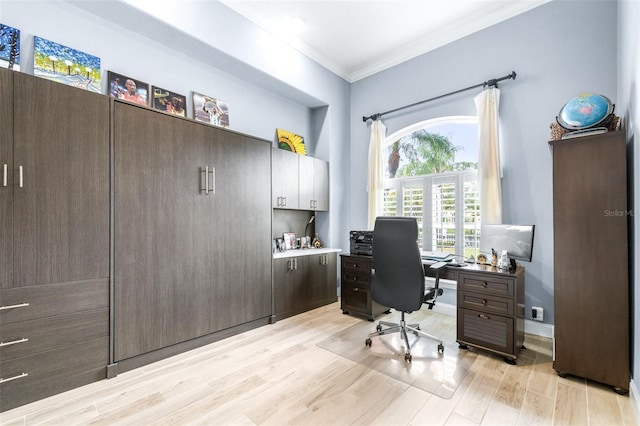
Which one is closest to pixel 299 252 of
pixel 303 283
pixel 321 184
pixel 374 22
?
pixel 303 283

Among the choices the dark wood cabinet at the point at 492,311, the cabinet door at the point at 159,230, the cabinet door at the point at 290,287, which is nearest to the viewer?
the cabinet door at the point at 159,230

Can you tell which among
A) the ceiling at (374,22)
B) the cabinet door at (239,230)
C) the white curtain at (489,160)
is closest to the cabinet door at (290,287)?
the cabinet door at (239,230)

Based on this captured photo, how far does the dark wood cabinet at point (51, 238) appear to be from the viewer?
1.80m

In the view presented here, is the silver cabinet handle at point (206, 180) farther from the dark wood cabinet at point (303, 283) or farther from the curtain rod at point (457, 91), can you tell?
the curtain rod at point (457, 91)

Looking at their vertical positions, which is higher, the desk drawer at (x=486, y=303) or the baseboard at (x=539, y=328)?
the desk drawer at (x=486, y=303)

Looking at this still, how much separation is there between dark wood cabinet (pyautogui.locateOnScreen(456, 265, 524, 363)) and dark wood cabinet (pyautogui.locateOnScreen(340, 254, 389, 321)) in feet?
3.25

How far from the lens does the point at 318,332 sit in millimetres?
3049

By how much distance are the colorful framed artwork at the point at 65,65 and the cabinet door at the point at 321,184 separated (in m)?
2.54

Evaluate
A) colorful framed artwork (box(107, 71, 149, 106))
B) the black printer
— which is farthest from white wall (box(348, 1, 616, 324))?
colorful framed artwork (box(107, 71, 149, 106))

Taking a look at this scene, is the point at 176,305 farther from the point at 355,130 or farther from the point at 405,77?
the point at 405,77

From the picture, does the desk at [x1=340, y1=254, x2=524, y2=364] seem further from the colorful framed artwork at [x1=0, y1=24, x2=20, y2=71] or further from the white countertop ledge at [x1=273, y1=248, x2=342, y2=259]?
the colorful framed artwork at [x1=0, y1=24, x2=20, y2=71]

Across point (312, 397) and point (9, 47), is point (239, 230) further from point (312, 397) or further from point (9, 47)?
point (9, 47)

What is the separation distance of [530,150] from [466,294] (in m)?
1.68

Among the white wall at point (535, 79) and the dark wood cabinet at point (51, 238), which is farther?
the white wall at point (535, 79)
